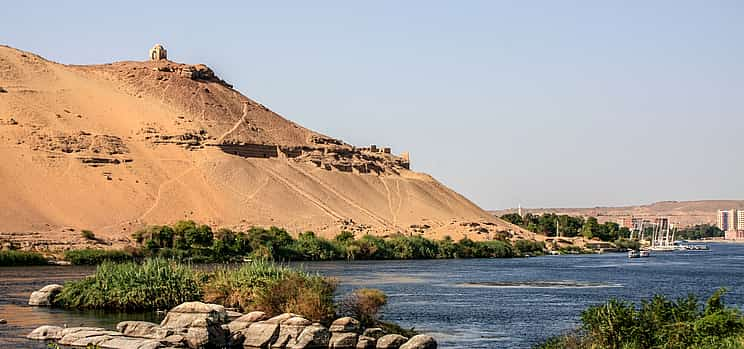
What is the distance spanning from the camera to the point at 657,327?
20453mm

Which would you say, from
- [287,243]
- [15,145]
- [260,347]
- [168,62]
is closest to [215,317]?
[260,347]

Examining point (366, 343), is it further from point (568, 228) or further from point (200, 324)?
point (568, 228)

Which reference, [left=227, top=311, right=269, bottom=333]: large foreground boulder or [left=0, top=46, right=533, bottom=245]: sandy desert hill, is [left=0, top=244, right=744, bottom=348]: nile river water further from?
[left=0, top=46, right=533, bottom=245]: sandy desert hill

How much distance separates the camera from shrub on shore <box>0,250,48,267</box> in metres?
58.3

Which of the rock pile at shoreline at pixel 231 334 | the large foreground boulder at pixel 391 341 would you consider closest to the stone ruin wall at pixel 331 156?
the rock pile at shoreline at pixel 231 334

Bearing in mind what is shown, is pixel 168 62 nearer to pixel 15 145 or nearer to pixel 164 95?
pixel 164 95

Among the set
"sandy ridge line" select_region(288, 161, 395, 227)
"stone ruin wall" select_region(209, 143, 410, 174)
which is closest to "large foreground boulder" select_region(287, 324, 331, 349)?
"sandy ridge line" select_region(288, 161, 395, 227)

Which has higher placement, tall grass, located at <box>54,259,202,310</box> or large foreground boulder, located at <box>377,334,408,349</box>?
tall grass, located at <box>54,259,202,310</box>

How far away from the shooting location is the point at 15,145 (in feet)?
284

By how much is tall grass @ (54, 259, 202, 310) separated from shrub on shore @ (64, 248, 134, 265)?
92.9 ft

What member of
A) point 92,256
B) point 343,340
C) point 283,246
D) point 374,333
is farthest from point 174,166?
point 343,340

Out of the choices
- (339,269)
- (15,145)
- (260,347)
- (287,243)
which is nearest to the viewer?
(260,347)

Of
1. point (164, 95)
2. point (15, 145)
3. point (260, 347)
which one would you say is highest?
point (164, 95)

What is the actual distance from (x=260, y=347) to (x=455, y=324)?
826cm
